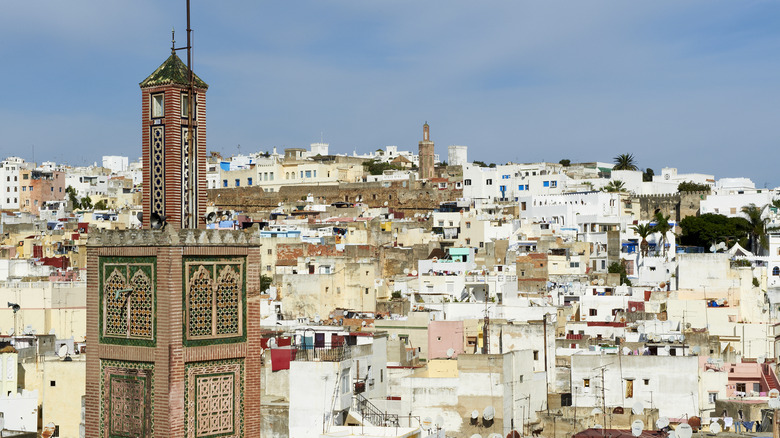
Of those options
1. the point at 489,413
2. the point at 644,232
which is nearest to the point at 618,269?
the point at 644,232

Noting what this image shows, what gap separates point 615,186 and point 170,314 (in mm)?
56339

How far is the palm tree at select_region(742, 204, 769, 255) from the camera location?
50531 mm

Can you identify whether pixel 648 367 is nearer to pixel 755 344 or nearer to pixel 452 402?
pixel 452 402

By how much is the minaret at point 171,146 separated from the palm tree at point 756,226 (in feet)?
132

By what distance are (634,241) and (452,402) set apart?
2895 centimetres

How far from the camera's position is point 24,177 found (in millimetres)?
73312

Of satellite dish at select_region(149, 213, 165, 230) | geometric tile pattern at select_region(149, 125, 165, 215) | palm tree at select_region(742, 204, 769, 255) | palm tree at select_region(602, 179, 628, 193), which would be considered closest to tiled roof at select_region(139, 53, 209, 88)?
geometric tile pattern at select_region(149, 125, 165, 215)

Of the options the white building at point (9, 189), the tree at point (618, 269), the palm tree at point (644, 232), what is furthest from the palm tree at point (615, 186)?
the white building at point (9, 189)

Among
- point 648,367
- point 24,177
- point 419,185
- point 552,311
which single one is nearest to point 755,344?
point 552,311

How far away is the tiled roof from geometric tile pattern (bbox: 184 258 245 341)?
5.83 ft

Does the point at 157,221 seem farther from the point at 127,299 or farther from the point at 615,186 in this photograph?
the point at 615,186

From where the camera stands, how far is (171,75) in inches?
477

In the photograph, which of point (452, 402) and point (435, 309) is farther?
point (435, 309)

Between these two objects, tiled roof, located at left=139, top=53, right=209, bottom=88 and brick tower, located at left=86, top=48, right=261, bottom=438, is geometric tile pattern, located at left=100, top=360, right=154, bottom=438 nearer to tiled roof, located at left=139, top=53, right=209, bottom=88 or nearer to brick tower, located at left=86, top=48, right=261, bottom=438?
brick tower, located at left=86, top=48, right=261, bottom=438
